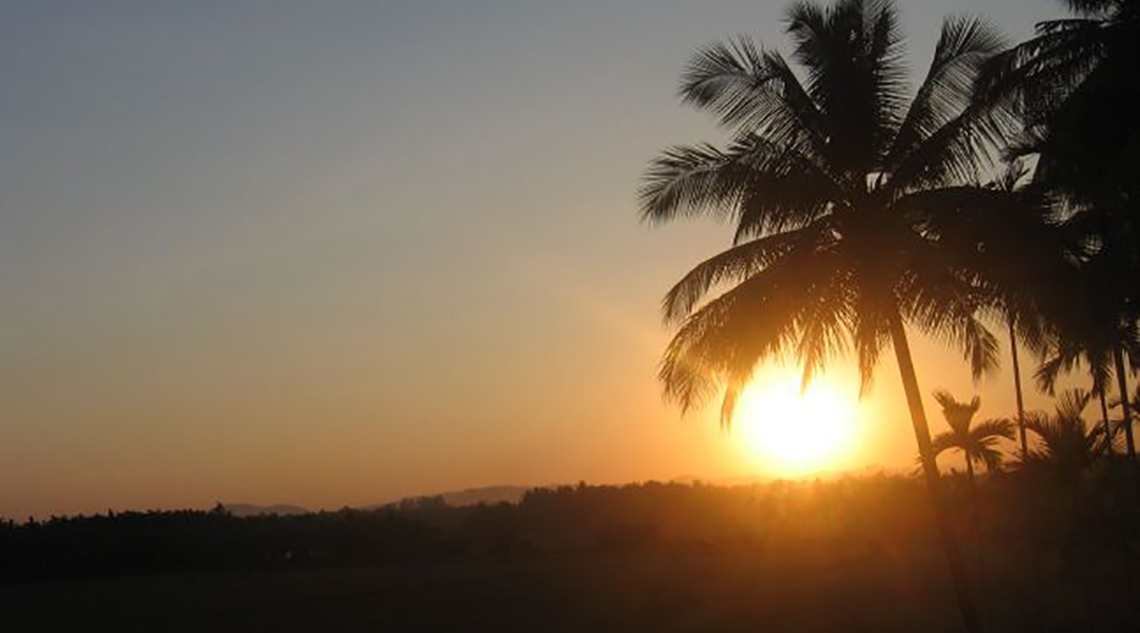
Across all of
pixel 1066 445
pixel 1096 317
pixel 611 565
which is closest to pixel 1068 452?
pixel 1066 445

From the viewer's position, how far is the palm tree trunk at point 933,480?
682 inches

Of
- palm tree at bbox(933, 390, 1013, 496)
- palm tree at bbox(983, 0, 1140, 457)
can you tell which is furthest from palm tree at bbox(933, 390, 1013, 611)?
palm tree at bbox(983, 0, 1140, 457)

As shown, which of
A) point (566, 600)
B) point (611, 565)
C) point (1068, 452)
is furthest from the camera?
point (611, 565)

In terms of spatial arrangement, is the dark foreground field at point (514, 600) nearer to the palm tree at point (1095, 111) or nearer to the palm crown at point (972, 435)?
the palm crown at point (972, 435)

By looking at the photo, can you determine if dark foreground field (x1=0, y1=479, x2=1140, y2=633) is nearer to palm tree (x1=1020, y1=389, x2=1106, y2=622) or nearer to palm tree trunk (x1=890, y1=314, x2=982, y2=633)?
palm tree (x1=1020, y1=389, x2=1106, y2=622)

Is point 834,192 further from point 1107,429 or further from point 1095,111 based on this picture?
point 1107,429

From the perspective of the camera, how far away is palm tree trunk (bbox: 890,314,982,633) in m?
17.3

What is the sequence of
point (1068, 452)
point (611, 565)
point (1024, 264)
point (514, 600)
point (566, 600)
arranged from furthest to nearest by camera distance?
point (611, 565) → point (514, 600) → point (566, 600) → point (1068, 452) → point (1024, 264)

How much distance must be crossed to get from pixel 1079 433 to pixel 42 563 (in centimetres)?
5599

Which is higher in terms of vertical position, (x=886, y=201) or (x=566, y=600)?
(x=886, y=201)

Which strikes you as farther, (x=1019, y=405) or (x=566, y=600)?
(x=566, y=600)

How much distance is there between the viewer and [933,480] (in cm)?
1809

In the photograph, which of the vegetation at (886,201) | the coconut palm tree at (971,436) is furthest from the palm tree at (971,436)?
the vegetation at (886,201)

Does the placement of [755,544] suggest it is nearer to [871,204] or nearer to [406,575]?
[406,575]
